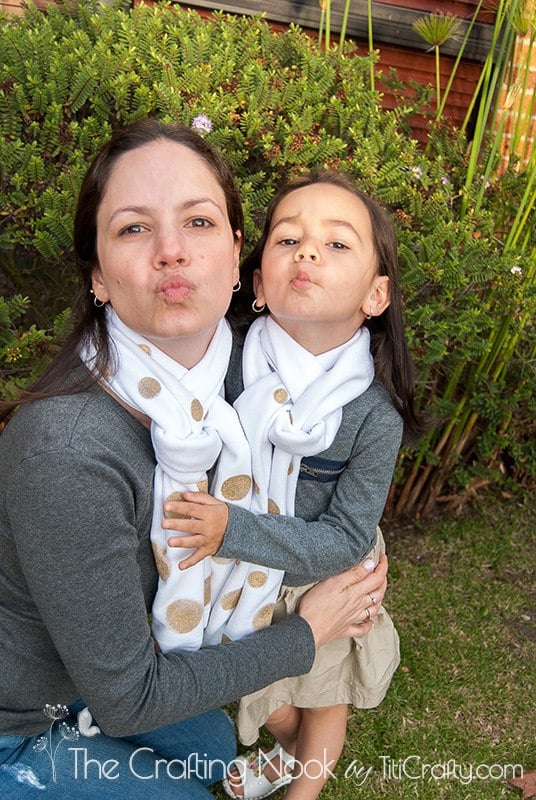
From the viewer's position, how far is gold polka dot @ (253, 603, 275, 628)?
6.69 ft

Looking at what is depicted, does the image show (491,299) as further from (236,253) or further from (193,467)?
(193,467)

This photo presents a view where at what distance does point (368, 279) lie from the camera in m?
2.18

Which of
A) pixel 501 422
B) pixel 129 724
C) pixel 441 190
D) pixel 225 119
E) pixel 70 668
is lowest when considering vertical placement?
pixel 501 422

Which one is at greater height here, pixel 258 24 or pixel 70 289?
pixel 258 24

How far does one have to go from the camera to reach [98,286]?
190 centimetres

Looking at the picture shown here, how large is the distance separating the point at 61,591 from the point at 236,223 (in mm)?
983

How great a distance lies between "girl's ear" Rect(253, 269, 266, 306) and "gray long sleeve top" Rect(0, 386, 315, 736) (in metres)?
0.60

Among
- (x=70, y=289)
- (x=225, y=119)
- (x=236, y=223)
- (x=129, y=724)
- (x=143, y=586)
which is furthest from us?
(x=70, y=289)

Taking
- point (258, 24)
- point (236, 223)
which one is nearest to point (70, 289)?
point (236, 223)

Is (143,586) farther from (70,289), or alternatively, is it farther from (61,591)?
(70,289)

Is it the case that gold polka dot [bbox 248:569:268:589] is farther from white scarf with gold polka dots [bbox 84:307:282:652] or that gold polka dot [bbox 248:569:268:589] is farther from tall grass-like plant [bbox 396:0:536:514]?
tall grass-like plant [bbox 396:0:536:514]

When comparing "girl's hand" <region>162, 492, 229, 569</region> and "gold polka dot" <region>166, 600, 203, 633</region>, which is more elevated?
"girl's hand" <region>162, 492, 229, 569</region>

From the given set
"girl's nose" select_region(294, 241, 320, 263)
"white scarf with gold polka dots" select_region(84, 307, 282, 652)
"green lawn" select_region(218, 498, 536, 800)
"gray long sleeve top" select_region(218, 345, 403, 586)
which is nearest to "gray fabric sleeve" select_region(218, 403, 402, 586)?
"gray long sleeve top" select_region(218, 345, 403, 586)

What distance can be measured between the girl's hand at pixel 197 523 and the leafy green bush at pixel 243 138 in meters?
1.04
